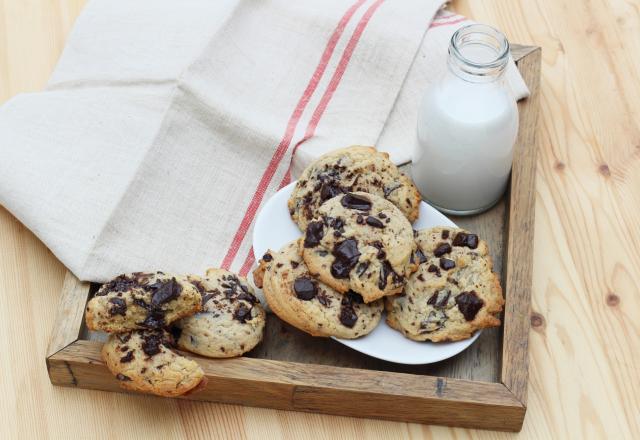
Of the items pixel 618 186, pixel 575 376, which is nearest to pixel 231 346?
pixel 575 376

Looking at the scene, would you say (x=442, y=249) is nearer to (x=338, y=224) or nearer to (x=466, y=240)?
(x=466, y=240)

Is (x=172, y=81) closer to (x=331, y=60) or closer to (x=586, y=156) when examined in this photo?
(x=331, y=60)

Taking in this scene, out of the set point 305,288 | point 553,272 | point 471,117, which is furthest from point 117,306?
point 553,272

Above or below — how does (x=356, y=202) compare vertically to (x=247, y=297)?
above

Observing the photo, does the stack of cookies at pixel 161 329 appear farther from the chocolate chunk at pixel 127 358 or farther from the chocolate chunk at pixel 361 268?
the chocolate chunk at pixel 361 268

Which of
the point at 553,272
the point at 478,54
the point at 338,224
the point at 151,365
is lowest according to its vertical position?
the point at 553,272

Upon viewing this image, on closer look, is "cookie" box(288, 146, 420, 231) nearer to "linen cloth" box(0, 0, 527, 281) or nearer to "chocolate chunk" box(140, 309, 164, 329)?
"linen cloth" box(0, 0, 527, 281)

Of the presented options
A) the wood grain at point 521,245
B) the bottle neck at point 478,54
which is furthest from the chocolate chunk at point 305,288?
the bottle neck at point 478,54

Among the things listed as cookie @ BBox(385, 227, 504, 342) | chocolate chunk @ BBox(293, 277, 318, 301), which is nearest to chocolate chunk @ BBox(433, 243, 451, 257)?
cookie @ BBox(385, 227, 504, 342)
